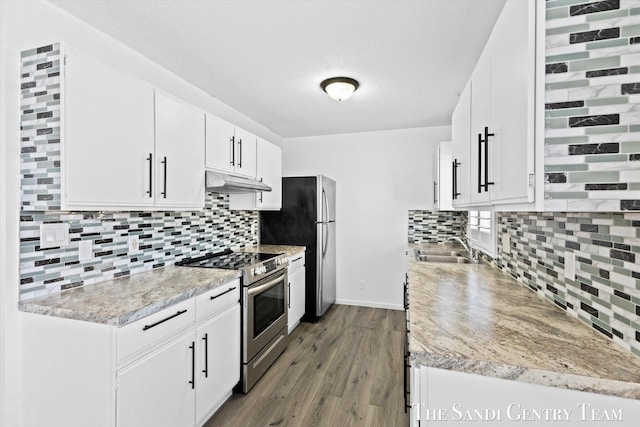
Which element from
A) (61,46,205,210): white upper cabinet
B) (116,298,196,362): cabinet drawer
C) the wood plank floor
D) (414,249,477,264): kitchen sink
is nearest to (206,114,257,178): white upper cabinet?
(61,46,205,210): white upper cabinet

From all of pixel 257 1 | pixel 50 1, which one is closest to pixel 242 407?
pixel 257 1

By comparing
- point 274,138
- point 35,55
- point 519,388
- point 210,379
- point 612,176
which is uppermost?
point 274,138

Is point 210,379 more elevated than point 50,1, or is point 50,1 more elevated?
point 50,1

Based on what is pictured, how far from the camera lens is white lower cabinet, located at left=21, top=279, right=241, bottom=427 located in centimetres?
136

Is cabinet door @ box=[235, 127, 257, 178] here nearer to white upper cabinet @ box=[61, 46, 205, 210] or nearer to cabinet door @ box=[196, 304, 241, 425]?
white upper cabinet @ box=[61, 46, 205, 210]

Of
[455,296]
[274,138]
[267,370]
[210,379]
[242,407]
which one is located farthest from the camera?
[274,138]

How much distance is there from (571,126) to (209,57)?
7.25 ft

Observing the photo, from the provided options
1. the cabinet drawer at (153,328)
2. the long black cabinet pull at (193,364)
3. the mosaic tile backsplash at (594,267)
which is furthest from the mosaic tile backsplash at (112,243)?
the mosaic tile backsplash at (594,267)

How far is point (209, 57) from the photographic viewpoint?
2229 mm

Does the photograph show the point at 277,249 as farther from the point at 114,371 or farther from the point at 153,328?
the point at 114,371

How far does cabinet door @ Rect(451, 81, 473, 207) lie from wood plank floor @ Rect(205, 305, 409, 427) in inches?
60.2

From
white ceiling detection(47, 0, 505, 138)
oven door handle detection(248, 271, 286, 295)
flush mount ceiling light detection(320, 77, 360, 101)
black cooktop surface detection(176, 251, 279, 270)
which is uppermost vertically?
white ceiling detection(47, 0, 505, 138)

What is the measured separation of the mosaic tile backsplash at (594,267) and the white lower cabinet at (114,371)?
1886 millimetres

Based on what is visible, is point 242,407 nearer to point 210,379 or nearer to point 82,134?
point 210,379
